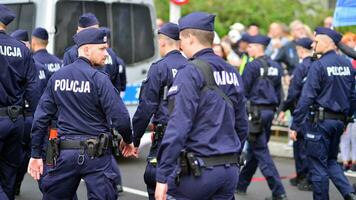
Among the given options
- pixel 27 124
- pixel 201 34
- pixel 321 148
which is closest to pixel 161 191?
pixel 201 34

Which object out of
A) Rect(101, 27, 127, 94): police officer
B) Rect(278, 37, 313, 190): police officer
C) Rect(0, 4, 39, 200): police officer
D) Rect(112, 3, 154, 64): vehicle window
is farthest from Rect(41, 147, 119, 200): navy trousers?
Rect(112, 3, 154, 64): vehicle window

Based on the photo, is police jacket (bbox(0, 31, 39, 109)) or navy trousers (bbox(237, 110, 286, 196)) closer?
police jacket (bbox(0, 31, 39, 109))

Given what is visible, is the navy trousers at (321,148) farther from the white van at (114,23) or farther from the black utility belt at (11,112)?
the white van at (114,23)

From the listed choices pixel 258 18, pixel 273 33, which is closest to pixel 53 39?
pixel 273 33

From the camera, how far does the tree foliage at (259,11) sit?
66.2ft

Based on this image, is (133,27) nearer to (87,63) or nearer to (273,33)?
(273,33)

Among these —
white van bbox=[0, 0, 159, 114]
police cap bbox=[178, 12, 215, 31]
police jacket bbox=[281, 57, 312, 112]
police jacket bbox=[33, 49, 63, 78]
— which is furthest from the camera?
white van bbox=[0, 0, 159, 114]

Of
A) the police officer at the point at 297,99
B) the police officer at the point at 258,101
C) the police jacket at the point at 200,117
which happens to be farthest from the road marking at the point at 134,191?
the police jacket at the point at 200,117

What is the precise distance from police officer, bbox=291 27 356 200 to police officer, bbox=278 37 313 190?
1.27m

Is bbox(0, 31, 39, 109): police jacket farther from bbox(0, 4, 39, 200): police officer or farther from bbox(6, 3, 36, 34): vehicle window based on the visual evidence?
bbox(6, 3, 36, 34): vehicle window

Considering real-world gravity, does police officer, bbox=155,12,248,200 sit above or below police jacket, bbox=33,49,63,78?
above

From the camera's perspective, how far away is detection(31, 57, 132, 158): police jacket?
243 inches

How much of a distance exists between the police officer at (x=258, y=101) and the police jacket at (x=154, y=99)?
2475 mm

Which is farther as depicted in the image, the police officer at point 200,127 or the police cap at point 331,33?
the police cap at point 331,33
